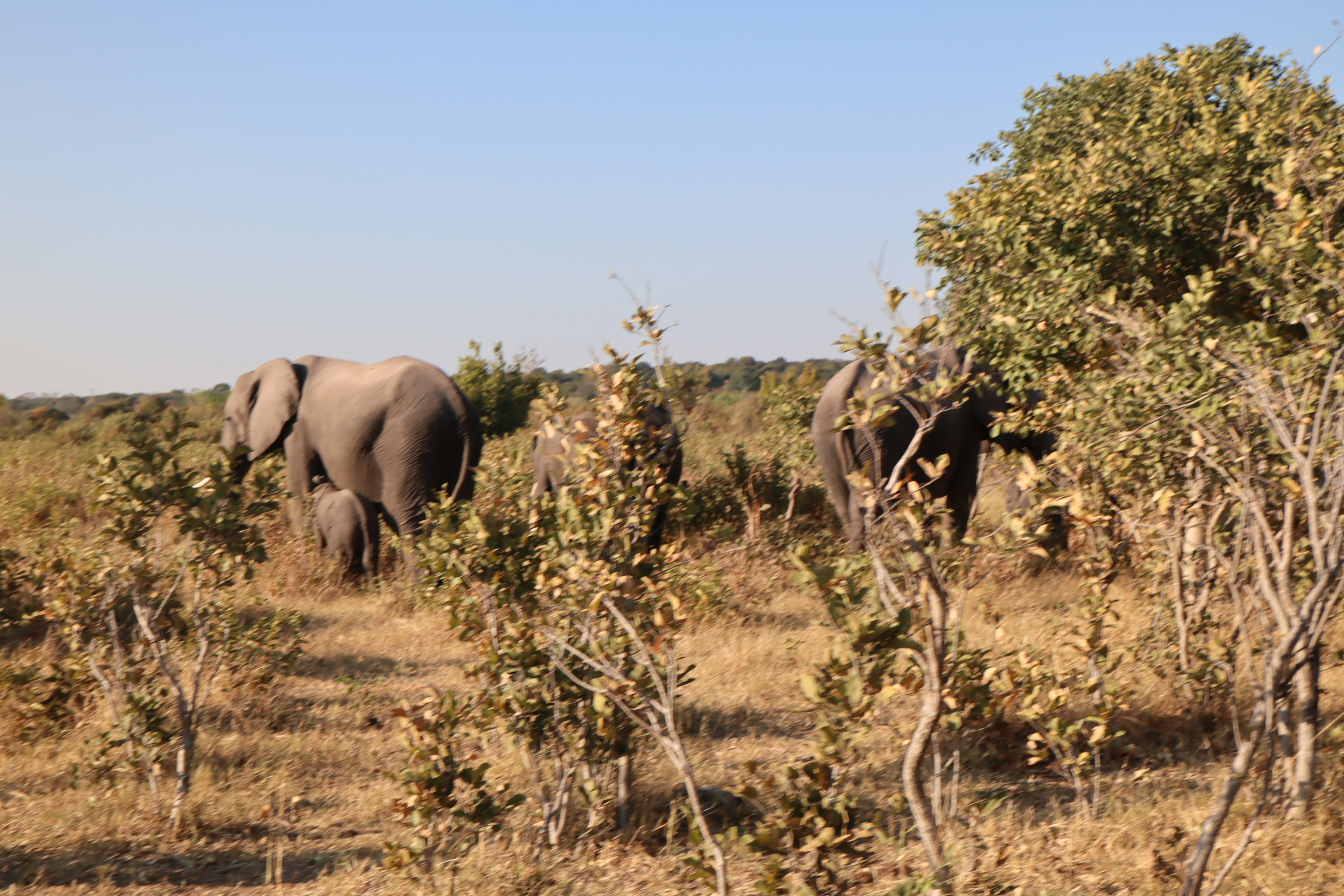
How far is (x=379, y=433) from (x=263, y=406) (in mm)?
2065

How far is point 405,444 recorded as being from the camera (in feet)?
35.6

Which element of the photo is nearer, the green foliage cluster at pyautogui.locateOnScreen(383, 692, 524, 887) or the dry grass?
the green foliage cluster at pyautogui.locateOnScreen(383, 692, 524, 887)

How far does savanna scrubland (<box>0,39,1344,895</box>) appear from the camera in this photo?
11.3 ft

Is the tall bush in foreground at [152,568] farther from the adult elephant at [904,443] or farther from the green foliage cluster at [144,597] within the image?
the adult elephant at [904,443]

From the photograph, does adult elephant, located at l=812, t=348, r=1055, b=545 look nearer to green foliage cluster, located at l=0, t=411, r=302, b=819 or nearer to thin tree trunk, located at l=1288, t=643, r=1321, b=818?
thin tree trunk, located at l=1288, t=643, r=1321, b=818

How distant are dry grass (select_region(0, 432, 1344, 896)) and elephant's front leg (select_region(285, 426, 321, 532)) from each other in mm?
4065

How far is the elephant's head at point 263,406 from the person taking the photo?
11.9 m

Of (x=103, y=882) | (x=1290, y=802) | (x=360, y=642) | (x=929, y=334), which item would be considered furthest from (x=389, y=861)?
(x=360, y=642)

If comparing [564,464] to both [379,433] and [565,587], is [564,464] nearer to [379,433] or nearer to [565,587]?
[565,587]

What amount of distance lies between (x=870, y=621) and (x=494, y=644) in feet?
8.01

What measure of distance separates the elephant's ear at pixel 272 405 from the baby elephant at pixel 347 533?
5.30 feet

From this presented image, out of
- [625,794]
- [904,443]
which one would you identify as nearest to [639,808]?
[625,794]

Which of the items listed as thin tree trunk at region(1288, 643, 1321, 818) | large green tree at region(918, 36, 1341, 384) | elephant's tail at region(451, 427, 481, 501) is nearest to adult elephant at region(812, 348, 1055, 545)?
large green tree at region(918, 36, 1341, 384)

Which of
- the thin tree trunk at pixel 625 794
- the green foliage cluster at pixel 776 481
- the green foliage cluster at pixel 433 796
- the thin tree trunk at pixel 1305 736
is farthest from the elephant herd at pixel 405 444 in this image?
the green foliage cluster at pixel 433 796
